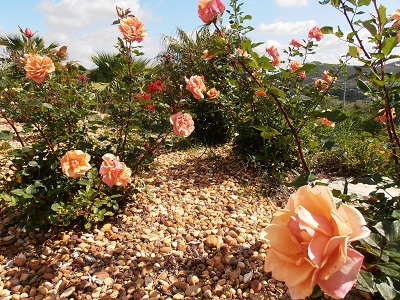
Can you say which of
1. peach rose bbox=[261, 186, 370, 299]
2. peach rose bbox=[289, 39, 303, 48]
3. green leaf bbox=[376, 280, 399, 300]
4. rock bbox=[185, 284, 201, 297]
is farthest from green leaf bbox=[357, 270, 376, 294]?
peach rose bbox=[289, 39, 303, 48]

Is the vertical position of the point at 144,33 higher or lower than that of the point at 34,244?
higher

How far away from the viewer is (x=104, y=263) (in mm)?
1647

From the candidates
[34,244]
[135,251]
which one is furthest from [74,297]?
[34,244]

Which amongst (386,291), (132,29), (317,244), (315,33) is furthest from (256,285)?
(315,33)

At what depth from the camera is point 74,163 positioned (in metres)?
1.52

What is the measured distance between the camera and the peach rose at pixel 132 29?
1669 millimetres

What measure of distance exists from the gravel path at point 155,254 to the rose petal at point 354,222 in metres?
0.92

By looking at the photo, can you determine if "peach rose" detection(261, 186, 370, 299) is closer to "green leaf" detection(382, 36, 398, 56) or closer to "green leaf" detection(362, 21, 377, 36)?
"green leaf" detection(382, 36, 398, 56)

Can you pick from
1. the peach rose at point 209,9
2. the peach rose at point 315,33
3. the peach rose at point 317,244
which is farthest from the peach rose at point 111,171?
the peach rose at point 315,33

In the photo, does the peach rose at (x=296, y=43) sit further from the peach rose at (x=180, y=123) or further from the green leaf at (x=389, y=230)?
the green leaf at (x=389, y=230)

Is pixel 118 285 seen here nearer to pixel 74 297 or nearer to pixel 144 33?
pixel 74 297

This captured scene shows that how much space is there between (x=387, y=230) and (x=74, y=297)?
1355 mm

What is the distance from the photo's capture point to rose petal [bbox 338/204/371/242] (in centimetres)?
59

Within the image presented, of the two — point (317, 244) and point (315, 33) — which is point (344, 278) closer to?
point (317, 244)
